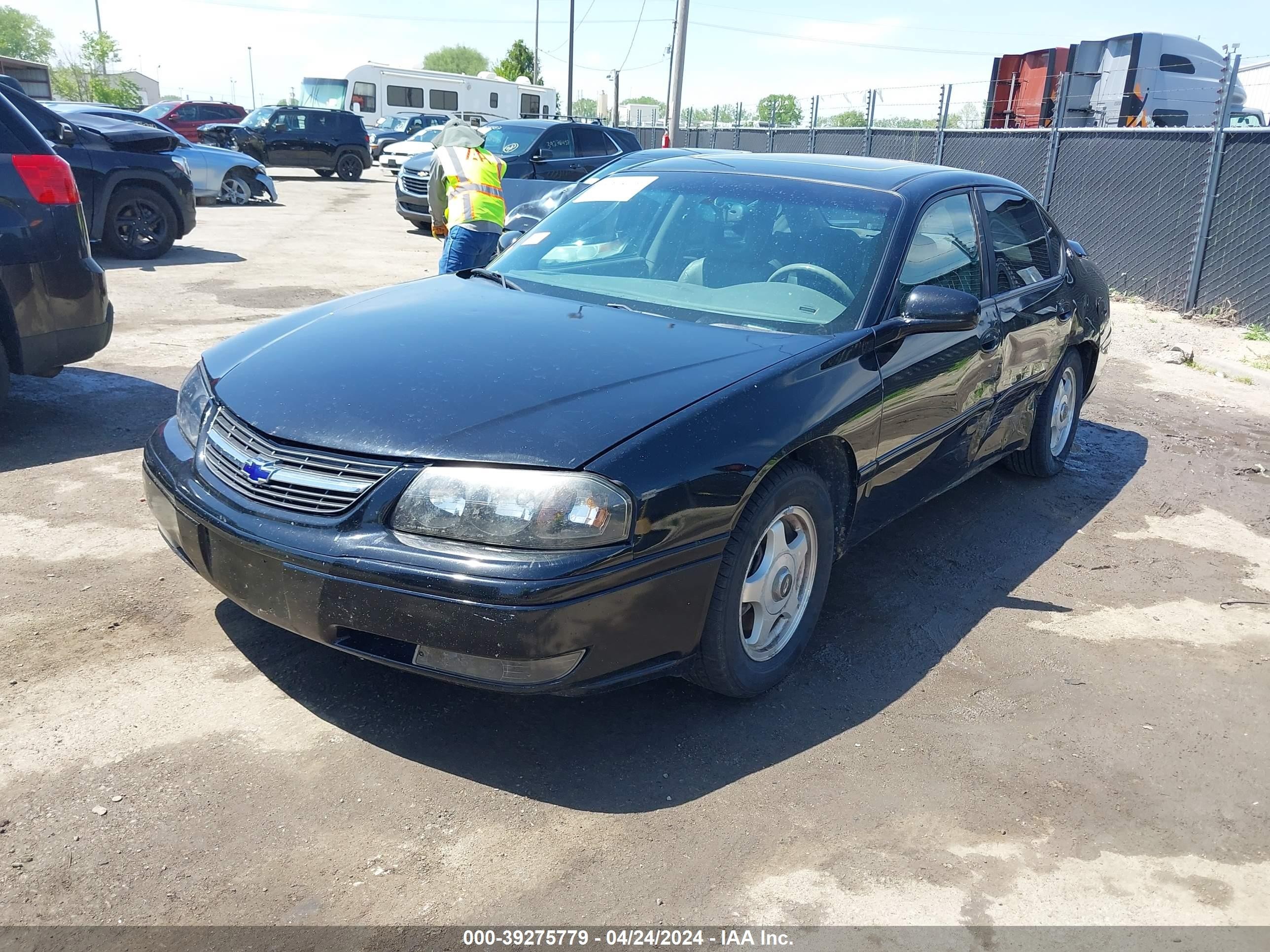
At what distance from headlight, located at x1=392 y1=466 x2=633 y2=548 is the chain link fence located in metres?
8.55

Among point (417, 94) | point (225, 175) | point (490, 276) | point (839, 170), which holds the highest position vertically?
point (417, 94)

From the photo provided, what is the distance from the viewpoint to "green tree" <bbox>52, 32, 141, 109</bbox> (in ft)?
175

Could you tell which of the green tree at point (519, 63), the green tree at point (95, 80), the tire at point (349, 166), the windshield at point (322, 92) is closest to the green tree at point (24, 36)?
the green tree at point (95, 80)

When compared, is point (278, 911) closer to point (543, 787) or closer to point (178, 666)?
point (543, 787)

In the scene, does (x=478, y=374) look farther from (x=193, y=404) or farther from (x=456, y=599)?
(x=193, y=404)

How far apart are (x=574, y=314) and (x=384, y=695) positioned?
1.43 metres

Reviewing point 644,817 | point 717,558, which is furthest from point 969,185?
point 644,817

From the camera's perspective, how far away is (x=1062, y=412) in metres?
5.96

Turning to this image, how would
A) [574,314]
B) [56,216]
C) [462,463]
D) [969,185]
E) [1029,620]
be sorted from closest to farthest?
[462,463] < [574,314] < [1029,620] < [969,185] < [56,216]

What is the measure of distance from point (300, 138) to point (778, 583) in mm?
26437

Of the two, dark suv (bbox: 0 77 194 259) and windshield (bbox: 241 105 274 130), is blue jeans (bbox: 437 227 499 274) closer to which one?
dark suv (bbox: 0 77 194 259)

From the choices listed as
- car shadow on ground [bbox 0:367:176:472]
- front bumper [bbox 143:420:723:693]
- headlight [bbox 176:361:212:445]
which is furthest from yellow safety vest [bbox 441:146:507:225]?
front bumper [bbox 143:420:723:693]

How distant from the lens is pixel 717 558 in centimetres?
300

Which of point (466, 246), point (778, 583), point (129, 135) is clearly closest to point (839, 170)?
point (778, 583)
